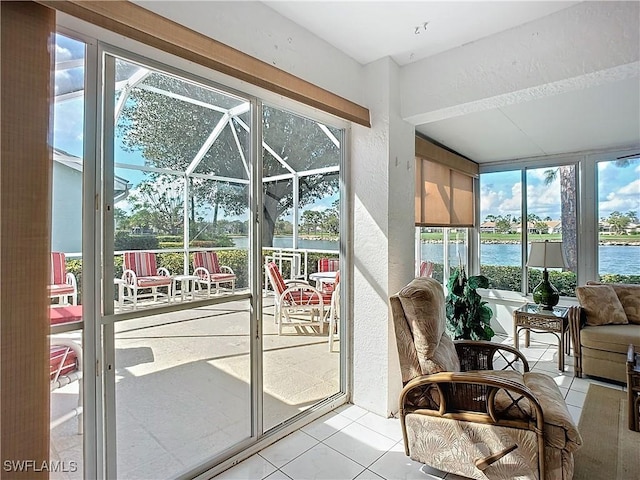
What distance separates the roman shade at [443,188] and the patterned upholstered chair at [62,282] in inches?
120

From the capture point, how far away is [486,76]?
7.52 ft

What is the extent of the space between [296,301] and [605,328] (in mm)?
2991

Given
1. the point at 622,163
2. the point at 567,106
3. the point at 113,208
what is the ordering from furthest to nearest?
the point at 622,163 < the point at 567,106 < the point at 113,208

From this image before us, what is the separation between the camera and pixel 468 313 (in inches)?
132

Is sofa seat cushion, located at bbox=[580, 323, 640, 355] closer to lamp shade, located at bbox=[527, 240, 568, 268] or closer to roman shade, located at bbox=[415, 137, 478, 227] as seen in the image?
lamp shade, located at bbox=[527, 240, 568, 268]

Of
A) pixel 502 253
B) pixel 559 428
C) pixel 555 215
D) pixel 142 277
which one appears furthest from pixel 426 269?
pixel 142 277

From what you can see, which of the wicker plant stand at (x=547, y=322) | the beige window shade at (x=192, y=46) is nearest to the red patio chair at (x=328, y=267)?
the beige window shade at (x=192, y=46)

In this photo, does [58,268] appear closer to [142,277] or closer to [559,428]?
[142,277]

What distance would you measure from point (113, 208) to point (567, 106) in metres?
3.58

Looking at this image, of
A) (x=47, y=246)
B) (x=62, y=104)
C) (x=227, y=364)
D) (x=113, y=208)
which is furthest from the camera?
(x=227, y=364)

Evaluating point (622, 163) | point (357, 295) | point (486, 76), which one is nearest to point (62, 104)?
point (357, 295)

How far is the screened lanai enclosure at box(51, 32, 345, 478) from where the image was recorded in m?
1.53

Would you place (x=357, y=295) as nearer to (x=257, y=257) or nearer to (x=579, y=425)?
(x=257, y=257)

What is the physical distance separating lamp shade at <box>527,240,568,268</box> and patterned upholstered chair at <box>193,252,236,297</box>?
3390 mm
